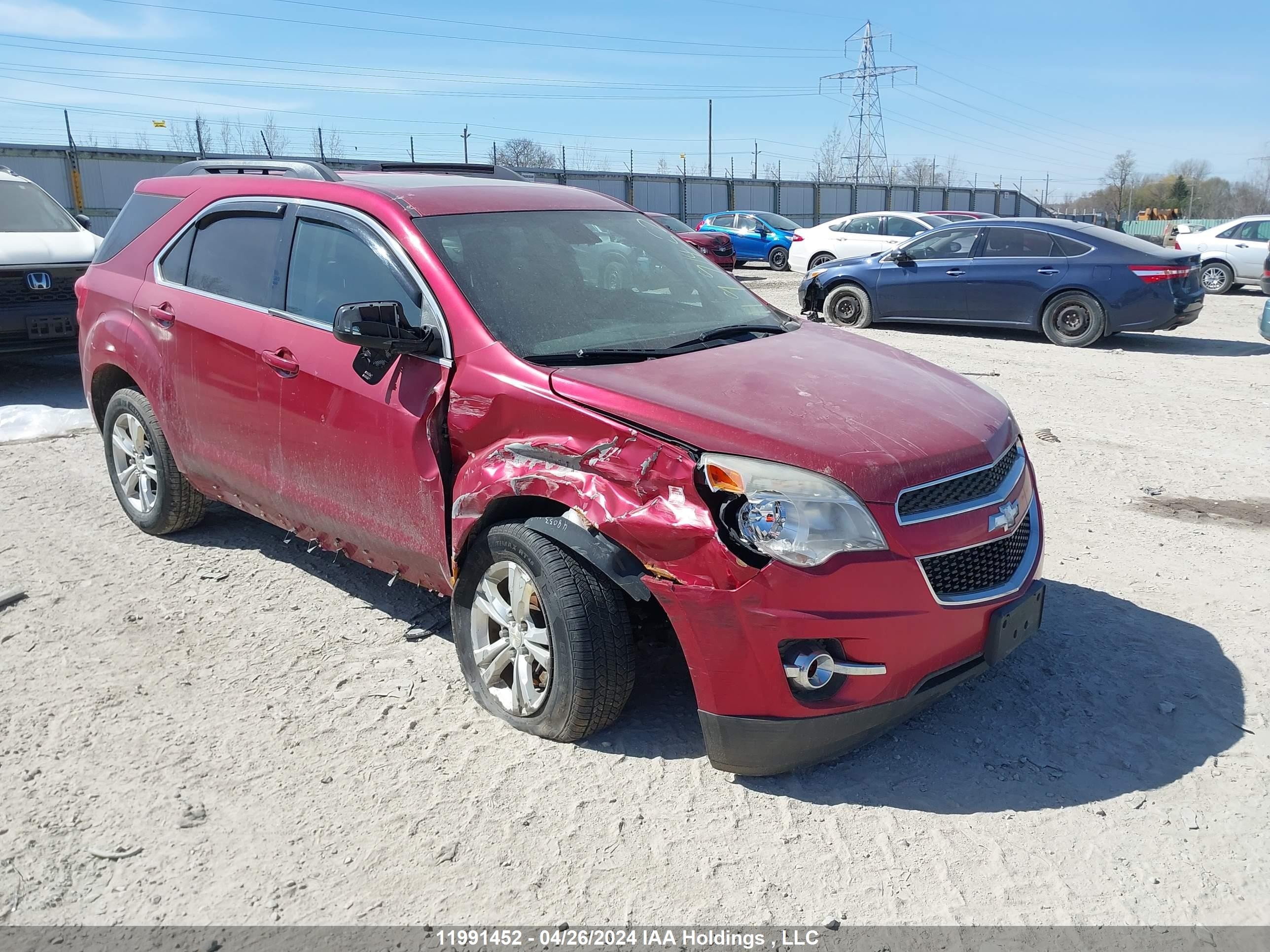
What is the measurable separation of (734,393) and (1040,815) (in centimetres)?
161

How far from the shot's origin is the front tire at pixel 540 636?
315 cm

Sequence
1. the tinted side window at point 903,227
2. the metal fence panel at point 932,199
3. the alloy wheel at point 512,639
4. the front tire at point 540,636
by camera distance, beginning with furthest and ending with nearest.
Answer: the metal fence panel at point 932,199 < the tinted side window at point 903,227 < the alloy wheel at point 512,639 < the front tire at point 540,636

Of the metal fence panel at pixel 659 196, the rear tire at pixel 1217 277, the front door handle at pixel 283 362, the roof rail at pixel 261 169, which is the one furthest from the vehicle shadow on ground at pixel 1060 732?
the metal fence panel at pixel 659 196

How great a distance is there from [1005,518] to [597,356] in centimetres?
148

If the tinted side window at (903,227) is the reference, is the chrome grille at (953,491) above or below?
below

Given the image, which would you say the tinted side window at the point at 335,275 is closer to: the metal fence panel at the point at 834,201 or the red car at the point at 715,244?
the red car at the point at 715,244

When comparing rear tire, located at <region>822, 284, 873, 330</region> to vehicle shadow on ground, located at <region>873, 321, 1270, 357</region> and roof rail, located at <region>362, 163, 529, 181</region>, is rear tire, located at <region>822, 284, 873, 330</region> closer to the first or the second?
vehicle shadow on ground, located at <region>873, 321, 1270, 357</region>

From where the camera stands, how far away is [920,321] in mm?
13539

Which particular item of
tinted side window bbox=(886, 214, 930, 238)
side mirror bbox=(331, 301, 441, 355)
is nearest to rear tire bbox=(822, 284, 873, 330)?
tinted side window bbox=(886, 214, 930, 238)

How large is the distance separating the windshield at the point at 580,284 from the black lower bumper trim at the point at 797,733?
1.41 metres

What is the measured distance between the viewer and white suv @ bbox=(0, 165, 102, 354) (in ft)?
27.8

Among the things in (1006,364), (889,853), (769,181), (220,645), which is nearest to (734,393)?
(889,853)

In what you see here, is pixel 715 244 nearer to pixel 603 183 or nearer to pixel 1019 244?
pixel 1019 244

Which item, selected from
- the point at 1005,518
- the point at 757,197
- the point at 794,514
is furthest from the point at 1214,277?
the point at 757,197
